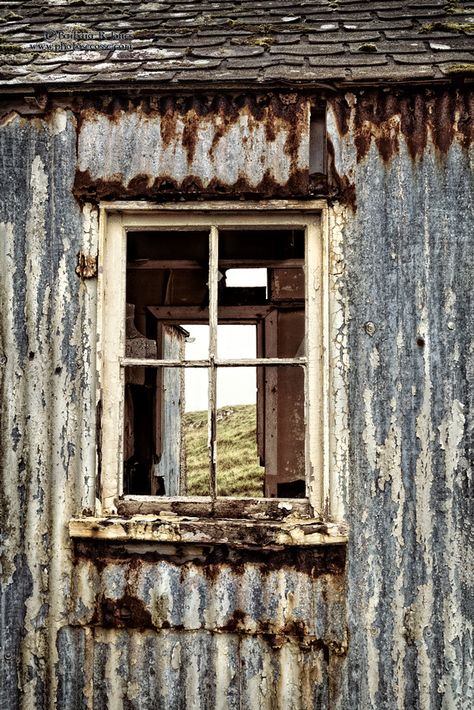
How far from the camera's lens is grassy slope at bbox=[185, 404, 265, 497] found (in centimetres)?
1012

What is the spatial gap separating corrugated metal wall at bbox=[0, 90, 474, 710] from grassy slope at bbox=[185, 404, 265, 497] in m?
5.85

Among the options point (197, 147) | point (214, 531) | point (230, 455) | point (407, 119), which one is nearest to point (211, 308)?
point (197, 147)

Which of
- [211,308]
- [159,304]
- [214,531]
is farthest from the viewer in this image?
[159,304]

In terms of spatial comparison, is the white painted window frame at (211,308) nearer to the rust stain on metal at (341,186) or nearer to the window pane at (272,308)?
the rust stain on metal at (341,186)

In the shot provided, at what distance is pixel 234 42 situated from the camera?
330 centimetres

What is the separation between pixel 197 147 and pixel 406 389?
4.75 feet

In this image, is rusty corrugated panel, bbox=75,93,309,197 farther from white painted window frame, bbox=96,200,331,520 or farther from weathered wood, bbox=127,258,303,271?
weathered wood, bbox=127,258,303,271

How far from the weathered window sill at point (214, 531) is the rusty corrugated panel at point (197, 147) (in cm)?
147

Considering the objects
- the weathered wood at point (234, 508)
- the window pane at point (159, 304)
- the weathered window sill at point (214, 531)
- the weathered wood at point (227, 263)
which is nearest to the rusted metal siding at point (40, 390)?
the weathered window sill at point (214, 531)

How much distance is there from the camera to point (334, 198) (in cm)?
301

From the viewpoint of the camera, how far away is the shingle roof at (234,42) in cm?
300

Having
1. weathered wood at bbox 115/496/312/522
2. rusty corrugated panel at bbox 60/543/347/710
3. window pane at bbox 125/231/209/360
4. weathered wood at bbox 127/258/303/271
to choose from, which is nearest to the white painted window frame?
weathered wood at bbox 115/496/312/522

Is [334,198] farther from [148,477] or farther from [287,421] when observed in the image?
[148,477]

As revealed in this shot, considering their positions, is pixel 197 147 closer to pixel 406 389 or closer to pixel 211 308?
pixel 211 308
